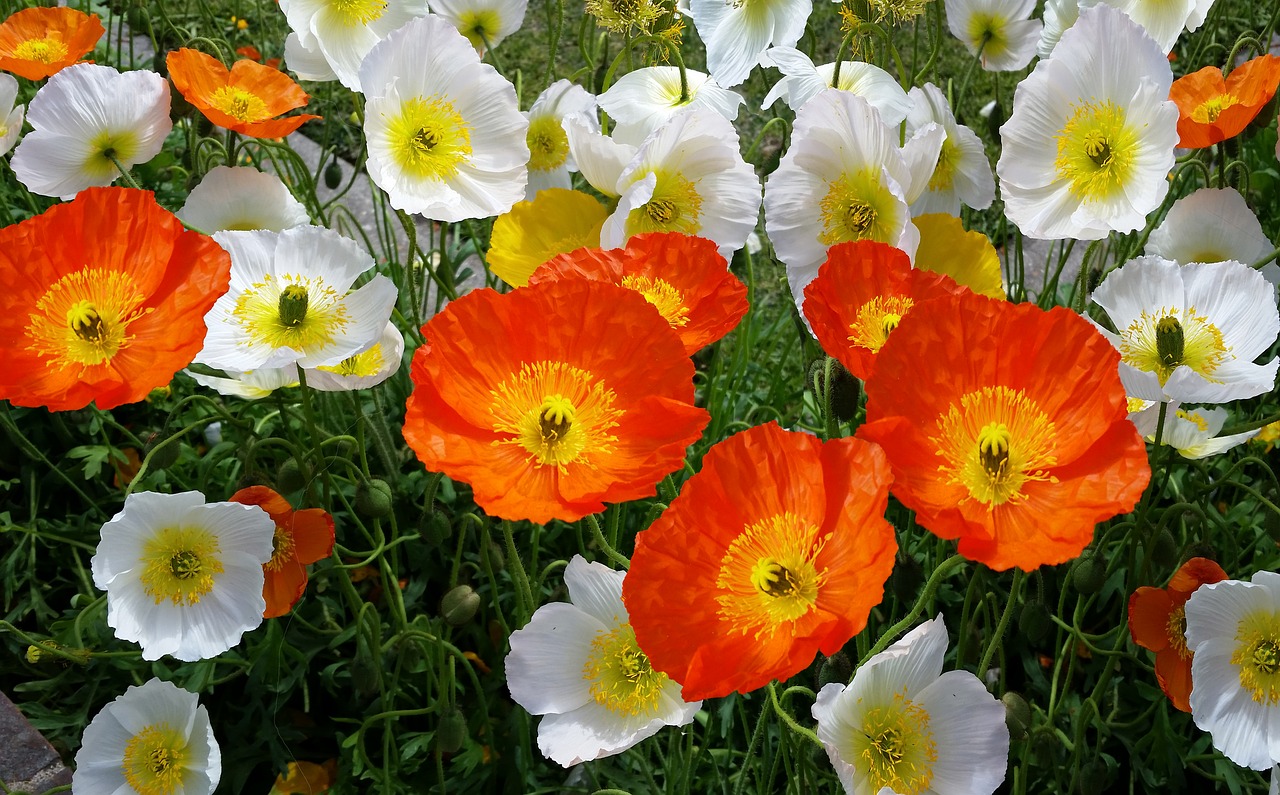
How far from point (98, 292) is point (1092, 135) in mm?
1268

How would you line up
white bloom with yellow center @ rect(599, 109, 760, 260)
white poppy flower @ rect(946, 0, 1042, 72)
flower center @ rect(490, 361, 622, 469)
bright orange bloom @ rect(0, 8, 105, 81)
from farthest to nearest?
white poppy flower @ rect(946, 0, 1042, 72) → bright orange bloom @ rect(0, 8, 105, 81) → white bloom with yellow center @ rect(599, 109, 760, 260) → flower center @ rect(490, 361, 622, 469)

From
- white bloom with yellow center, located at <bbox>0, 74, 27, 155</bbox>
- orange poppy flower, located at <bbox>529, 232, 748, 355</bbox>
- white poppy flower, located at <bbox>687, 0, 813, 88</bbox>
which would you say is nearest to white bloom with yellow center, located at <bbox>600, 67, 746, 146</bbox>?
white poppy flower, located at <bbox>687, 0, 813, 88</bbox>

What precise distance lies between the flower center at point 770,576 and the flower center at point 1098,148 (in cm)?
73

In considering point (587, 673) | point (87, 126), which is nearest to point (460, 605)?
point (587, 673)

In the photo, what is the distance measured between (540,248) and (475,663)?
912 mm

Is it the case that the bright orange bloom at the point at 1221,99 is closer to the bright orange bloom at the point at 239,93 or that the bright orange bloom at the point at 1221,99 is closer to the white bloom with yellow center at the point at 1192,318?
the white bloom with yellow center at the point at 1192,318

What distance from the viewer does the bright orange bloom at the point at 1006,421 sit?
3.50 ft

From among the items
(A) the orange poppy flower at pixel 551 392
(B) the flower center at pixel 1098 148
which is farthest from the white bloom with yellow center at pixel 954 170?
(A) the orange poppy flower at pixel 551 392

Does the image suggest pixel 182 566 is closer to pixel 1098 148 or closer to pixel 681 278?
pixel 681 278

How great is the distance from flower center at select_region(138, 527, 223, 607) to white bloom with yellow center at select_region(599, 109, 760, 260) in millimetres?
662

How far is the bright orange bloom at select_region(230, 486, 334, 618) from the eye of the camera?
1615 mm

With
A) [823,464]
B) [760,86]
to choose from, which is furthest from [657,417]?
[760,86]

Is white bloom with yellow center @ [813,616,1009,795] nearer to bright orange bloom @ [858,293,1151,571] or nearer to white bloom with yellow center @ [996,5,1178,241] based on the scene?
bright orange bloom @ [858,293,1151,571]

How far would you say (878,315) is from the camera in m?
1.30
